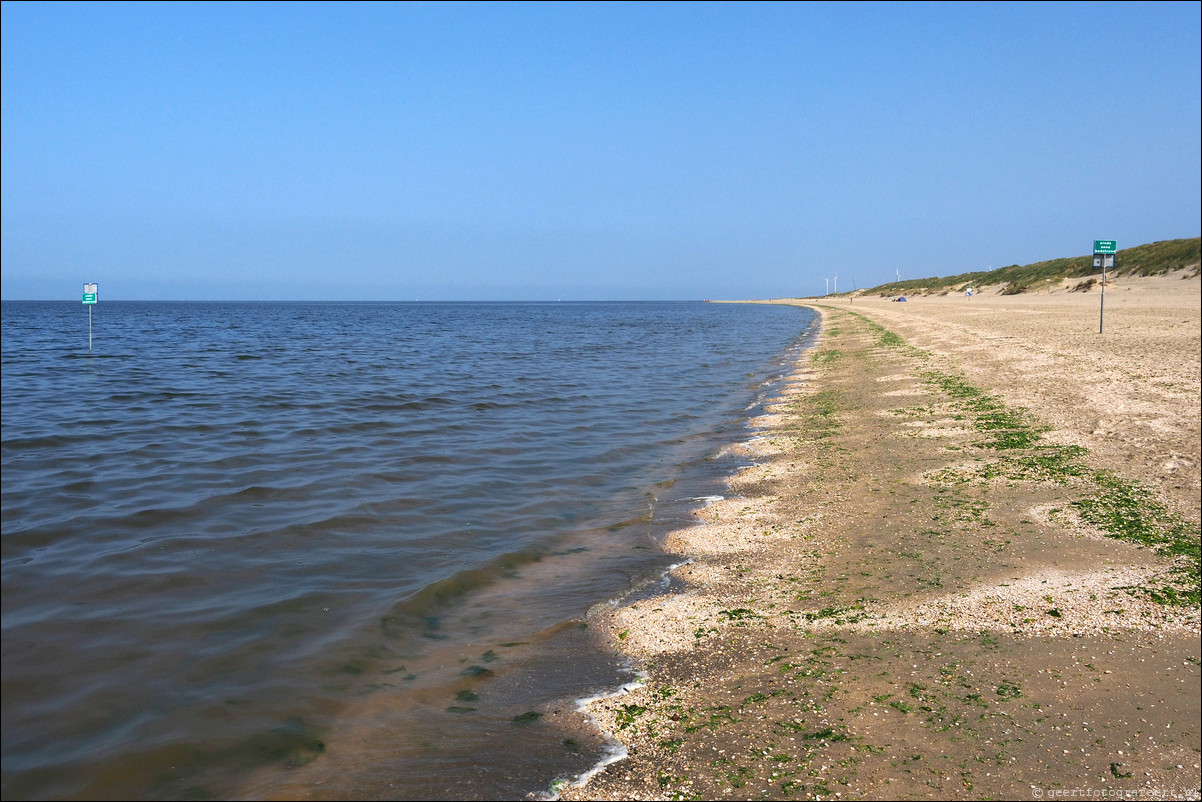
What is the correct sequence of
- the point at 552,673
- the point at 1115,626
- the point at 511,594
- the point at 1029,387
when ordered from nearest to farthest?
the point at 1115,626, the point at 552,673, the point at 511,594, the point at 1029,387

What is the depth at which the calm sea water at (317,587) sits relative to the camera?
141 inches

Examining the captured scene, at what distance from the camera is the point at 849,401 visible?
556 inches

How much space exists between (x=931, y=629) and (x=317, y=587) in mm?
4598

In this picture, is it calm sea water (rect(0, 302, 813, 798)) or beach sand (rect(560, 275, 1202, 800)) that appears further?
calm sea water (rect(0, 302, 813, 798))

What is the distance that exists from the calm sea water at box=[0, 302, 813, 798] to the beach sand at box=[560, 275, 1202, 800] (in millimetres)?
534

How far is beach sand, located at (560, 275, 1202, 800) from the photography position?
3.05 m

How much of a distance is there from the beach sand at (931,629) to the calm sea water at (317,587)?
1.75 ft

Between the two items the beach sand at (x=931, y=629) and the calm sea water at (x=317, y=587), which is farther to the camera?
the calm sea water at (x=317, y=587)

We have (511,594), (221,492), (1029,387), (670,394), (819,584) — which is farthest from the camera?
(670,394)

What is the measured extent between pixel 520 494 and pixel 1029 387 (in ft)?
32.0

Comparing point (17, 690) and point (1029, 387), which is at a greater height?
point (1029, 387)

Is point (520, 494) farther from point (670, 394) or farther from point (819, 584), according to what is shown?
point (670, 394)

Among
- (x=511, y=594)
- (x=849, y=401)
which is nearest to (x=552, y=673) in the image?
(x=511, y=594)

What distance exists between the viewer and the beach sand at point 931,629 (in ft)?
10.0
